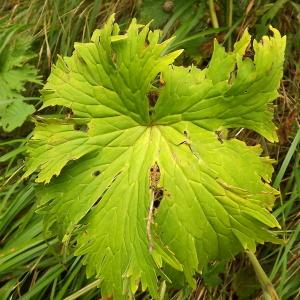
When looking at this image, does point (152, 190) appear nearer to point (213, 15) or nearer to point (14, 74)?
point (213, 15)

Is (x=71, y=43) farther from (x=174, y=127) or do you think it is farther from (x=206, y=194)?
(x=206, y=194)

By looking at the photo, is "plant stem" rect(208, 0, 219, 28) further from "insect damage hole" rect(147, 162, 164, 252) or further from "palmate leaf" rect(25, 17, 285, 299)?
"insect damage hole" rect(147, 162, 164, 252)

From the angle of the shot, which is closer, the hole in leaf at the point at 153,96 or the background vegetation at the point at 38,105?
the hole in leaf at the point at 153,96

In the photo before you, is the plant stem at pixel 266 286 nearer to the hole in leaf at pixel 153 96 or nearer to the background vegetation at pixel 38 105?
the background vegetation at pixel 38 105

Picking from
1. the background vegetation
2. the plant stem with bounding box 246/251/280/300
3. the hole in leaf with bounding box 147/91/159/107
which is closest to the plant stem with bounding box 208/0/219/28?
the background vegetation

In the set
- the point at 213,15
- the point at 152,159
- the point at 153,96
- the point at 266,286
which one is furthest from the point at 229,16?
the point at 266,286

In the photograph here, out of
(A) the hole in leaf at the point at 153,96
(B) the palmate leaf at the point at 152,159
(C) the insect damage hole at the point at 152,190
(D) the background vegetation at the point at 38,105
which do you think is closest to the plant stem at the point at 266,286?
(D) the background vegetation at the point at 38,105
